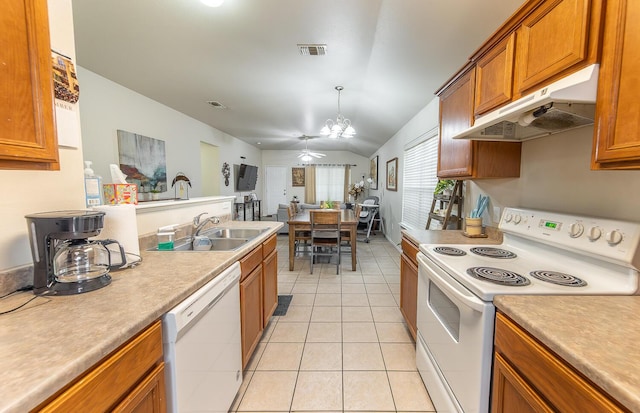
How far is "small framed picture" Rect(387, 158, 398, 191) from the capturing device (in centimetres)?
512

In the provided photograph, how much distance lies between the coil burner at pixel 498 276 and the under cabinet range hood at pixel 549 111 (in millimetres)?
700

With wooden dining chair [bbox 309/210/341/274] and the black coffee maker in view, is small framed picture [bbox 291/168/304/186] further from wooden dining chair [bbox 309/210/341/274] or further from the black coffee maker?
the black coffee maker

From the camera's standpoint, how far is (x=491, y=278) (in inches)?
42.8

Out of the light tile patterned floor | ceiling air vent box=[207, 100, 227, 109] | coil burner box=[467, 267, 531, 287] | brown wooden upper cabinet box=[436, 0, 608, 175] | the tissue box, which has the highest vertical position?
ceiling air vent box=[207, 100, 227, 109]

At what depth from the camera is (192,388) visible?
1.02 meters

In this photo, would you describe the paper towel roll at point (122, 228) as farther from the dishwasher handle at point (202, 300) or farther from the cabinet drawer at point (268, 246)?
the cabinet drawer at point (268, 246)

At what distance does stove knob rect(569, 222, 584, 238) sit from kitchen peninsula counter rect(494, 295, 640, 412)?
0.99 feet

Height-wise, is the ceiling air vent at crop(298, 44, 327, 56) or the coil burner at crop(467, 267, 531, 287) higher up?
the ceiling air vent at crop(298, 44, 327, 56)

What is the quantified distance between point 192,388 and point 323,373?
101cm

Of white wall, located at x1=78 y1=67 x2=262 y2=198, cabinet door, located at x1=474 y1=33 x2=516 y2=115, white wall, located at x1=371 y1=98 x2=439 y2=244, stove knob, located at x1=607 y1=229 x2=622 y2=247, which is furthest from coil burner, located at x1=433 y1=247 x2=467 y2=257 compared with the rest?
white wall, located at x1=78 y1=67 x2=262 y2=198

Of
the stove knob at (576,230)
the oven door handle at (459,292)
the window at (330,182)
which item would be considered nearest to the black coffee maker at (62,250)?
the oven door handle at (459,292)

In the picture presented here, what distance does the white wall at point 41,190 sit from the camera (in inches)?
36.8

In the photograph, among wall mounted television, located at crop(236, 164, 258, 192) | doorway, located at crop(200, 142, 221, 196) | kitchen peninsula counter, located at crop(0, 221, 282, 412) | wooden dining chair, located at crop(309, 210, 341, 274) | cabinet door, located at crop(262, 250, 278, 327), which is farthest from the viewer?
wall mounted television, located at crop(236, 164, 258, 192)

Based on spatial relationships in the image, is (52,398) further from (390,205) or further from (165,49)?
(390,205)
